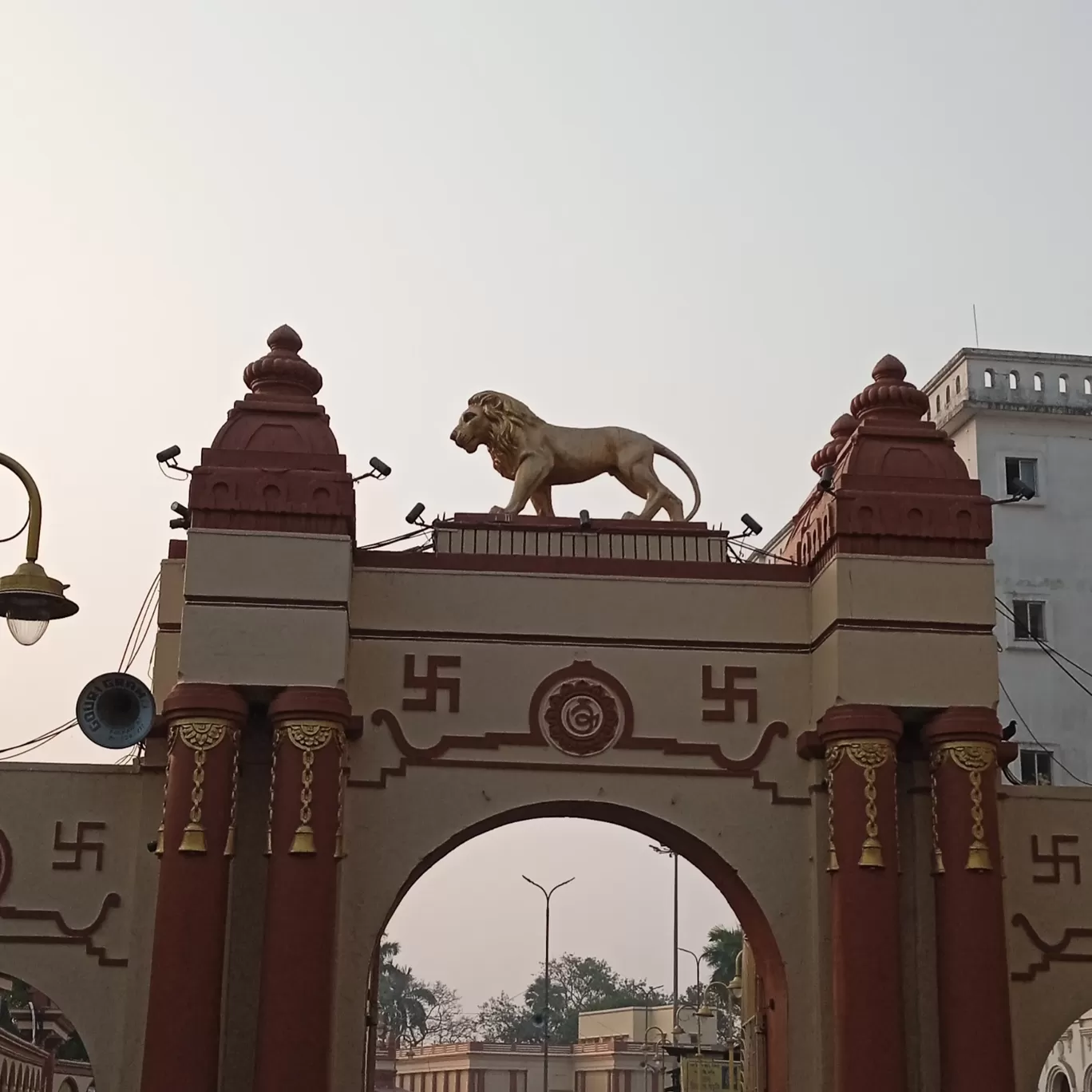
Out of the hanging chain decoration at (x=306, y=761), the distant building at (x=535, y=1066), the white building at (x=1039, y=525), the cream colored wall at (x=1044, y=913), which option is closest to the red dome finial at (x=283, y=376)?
the hanging chain decoration at (x=306, y=761)

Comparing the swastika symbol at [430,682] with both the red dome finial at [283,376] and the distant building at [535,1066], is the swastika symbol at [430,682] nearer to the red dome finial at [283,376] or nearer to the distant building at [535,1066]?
the red dome finial at [283,376]

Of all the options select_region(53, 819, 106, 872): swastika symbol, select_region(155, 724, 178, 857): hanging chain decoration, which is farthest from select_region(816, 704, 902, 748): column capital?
select_region(53, 819, 106, 872): swastika symbol

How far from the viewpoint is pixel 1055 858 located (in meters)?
13.3

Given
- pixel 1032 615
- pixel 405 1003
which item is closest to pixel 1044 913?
pixel 1032 615

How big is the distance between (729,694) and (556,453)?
8.81ft

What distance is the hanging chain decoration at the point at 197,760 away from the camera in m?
12.2

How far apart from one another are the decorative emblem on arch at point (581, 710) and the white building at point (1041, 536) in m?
14.0

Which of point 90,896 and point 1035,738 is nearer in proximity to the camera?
point 90,896

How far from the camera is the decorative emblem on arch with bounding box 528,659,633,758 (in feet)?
44.1

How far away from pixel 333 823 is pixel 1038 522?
17.9 meters

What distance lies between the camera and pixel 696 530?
14.2m

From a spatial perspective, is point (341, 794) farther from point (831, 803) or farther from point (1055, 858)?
point (1055, 858)

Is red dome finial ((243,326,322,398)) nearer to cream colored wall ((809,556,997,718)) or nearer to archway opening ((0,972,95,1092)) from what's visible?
cream colored wall ((809,556,997,718))

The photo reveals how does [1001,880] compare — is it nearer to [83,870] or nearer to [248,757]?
[248,757]
